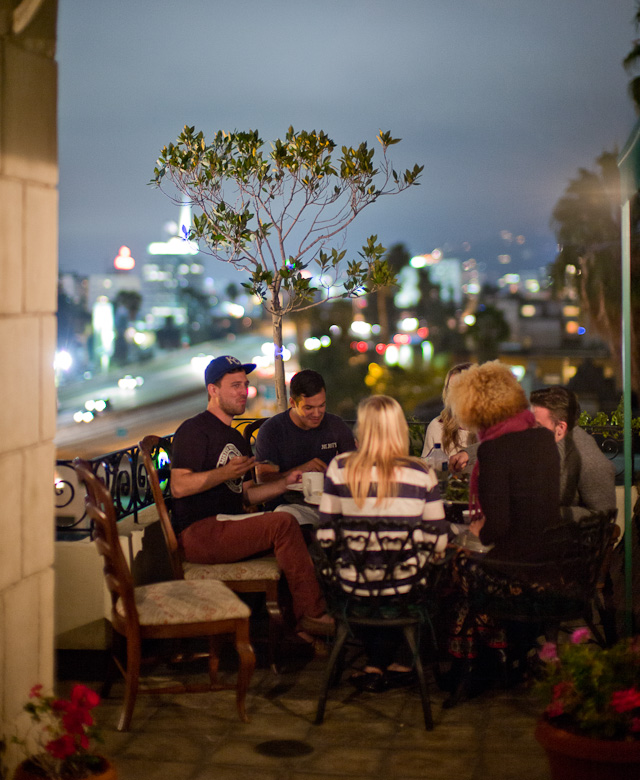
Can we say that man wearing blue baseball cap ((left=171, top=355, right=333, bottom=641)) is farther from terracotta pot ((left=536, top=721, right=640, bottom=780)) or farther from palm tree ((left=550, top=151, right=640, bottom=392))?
palm tree ((left=550, top=151, right=640, bottom=392))

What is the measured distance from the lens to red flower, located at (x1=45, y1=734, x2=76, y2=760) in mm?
2740

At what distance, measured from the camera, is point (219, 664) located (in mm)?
4898

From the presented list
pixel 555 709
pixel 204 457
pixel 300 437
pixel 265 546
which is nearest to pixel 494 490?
pixel 555 709

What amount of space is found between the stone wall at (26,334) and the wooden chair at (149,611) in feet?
2.06

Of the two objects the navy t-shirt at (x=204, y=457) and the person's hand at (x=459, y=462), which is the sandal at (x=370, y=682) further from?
the person's hand at (x=459, y=462)

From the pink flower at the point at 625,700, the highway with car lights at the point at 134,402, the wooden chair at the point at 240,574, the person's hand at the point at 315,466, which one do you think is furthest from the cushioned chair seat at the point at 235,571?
the highway with car lights at the point at 134,402

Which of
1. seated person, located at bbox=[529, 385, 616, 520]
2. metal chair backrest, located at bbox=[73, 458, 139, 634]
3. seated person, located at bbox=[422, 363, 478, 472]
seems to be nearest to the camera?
metal chair backrest, located at bbox=[73, 458, 139, 634]

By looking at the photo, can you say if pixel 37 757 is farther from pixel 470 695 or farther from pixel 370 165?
pixel 370 165

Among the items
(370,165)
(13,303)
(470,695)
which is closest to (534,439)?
(470,695)

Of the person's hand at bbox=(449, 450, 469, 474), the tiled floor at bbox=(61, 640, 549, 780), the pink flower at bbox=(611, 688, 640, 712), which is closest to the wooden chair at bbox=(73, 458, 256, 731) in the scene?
the tiled floor at bbox=(61, 640, 549, 780)

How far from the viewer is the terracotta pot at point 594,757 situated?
9.20ft

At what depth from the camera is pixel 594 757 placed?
2.81 meters

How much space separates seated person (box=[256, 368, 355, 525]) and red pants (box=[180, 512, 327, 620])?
699 mm

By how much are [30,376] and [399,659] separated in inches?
109
